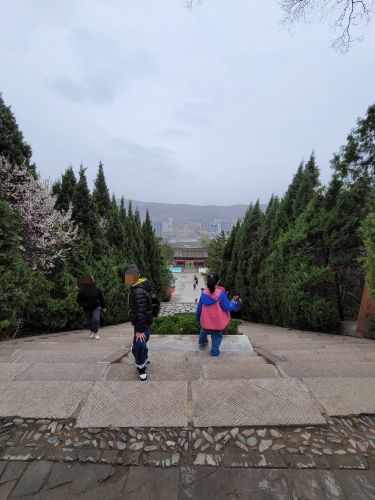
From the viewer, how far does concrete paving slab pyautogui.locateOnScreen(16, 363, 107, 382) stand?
3270 millimetres

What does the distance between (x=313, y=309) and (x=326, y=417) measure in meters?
5.71

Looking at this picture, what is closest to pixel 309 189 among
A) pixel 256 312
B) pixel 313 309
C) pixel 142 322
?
pixel 313 309

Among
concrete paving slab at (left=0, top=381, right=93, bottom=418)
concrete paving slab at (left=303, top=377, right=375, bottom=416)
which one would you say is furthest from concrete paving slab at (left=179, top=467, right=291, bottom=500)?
concrete paving slab at (left=0, top=381, right=93, bottom=418)

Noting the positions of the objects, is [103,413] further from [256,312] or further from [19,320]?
[256,312]

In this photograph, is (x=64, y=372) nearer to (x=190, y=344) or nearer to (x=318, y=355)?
(x=190, y=344)

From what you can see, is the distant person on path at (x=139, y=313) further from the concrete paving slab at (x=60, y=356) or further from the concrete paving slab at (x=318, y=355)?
the concrete paving slab at (x=318, y=355)

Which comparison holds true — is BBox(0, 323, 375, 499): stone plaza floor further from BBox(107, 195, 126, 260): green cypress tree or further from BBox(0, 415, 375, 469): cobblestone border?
BBox(107, 195, 126, 260): green cypress tree

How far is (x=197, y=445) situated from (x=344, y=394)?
1.72 meters

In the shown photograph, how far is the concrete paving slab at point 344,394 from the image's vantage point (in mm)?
2553

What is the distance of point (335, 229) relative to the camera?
7.92 m

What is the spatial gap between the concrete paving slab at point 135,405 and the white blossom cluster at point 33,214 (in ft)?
16.7

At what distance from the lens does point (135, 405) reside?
2621 mm

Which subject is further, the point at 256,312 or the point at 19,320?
the point at 256,312

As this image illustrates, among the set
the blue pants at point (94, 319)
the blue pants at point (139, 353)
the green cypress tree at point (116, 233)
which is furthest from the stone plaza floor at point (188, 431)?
the green cypress tree at point (116, 233)
